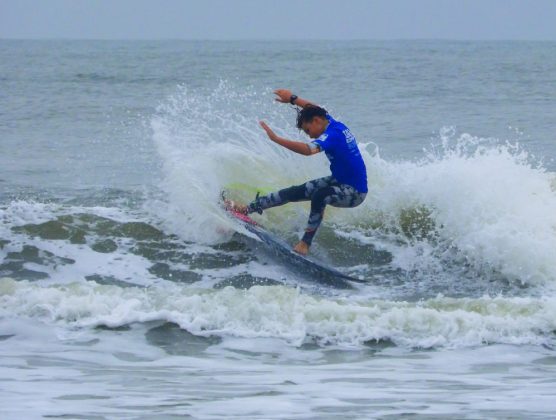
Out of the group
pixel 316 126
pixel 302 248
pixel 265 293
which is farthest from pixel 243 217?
pixel 265 293

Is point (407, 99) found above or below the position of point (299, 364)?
above

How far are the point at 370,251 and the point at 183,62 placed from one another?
139 feet

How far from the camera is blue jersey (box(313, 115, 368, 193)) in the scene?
958cm

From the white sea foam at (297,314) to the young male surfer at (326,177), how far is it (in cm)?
120

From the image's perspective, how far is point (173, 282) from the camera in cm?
981

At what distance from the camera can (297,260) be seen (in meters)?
9.86

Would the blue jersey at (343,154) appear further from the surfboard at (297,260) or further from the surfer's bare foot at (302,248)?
the surfboard at (297,260)

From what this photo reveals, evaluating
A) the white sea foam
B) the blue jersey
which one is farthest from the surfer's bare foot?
the white sea foam

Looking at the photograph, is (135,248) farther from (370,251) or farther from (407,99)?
(407,99)

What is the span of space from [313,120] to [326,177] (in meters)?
0.56

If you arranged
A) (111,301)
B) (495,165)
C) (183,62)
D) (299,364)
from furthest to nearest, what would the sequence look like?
(183,62)
(495,165)
(111,301)
(299,364)

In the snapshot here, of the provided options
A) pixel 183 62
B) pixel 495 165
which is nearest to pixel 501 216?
pixel 495 165

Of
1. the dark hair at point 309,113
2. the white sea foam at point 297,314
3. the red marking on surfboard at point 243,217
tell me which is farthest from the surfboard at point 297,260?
the dark hair at point 309,113

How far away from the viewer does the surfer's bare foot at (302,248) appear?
9953 millimetres
